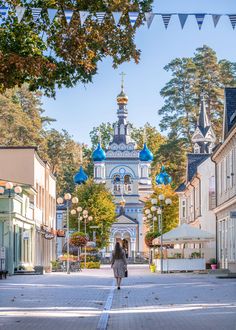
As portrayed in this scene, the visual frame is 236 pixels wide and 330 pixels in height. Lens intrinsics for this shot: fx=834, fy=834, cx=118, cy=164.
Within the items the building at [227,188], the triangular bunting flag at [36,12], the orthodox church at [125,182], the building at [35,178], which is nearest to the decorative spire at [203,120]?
the building at [35,178]

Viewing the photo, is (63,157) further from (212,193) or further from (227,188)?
(227,188)

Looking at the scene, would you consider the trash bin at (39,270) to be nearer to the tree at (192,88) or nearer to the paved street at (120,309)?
the paved street at (120,309)

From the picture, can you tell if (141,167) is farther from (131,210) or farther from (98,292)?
(98,292)

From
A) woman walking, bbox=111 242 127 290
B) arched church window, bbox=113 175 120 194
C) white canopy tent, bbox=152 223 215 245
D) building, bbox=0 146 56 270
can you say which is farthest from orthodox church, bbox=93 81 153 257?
woman walking, bbox=111 242 127 290

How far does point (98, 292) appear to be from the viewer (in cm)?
2492

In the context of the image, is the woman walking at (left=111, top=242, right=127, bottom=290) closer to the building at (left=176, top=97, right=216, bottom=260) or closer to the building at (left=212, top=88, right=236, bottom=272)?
the building at (left=212, top=88, right=236, bottom=272)

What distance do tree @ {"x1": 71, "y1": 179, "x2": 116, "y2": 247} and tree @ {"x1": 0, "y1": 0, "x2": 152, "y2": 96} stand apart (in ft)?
226

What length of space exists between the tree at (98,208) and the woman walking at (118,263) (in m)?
60.5

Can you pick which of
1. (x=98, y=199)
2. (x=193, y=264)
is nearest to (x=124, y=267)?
(x=193, y=264)

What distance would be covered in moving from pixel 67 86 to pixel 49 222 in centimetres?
4720

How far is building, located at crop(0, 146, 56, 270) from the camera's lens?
52.9 m

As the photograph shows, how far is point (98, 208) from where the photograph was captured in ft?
293

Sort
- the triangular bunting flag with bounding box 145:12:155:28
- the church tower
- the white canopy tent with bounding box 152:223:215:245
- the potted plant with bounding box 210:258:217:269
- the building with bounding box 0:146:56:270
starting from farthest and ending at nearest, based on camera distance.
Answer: the church tower, the building with bounding box 0:146:56:270, the potted plant with bounding box 210:258:217:269, the white canopy tent with bounding box 152:223:215:245, the triangular bunting flag with bounding box 145:12:155:28

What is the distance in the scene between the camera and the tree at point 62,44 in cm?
1745
